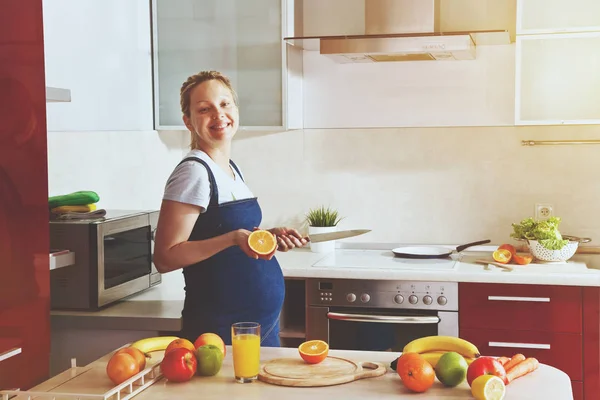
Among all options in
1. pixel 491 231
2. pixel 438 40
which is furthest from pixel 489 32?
pixel 491 231

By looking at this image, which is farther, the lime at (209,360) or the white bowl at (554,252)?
the white bowl at (554,252)

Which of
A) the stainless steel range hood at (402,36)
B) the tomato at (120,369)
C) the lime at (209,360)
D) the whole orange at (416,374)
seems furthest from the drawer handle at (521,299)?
the tomato at (120,369)

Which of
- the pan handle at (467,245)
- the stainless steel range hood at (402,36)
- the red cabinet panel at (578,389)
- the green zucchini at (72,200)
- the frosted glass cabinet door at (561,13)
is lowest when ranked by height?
the red cabinet panel at (578,389)

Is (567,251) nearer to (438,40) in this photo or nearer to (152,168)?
(438,40)

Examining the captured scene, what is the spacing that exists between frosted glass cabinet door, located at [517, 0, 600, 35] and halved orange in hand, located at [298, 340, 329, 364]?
213cm

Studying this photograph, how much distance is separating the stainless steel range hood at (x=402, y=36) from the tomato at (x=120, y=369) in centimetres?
202

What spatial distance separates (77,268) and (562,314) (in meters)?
1.81

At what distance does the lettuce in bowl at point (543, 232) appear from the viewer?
3.35 m

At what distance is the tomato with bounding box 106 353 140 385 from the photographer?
5.78 ft

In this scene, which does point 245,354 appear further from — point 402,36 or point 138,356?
point 402,36

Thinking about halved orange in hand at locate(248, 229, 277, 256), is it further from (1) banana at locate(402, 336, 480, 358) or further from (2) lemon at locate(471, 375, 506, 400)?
(2) lemon at locate(471, 375, 506, 400)

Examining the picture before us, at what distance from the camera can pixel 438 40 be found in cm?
334

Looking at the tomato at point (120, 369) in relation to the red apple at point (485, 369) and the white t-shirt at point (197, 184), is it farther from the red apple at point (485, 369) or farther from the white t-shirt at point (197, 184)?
the red apple at point (485, 369)

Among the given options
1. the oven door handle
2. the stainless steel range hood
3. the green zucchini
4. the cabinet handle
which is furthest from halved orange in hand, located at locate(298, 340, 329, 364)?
the stainless steel range hood
